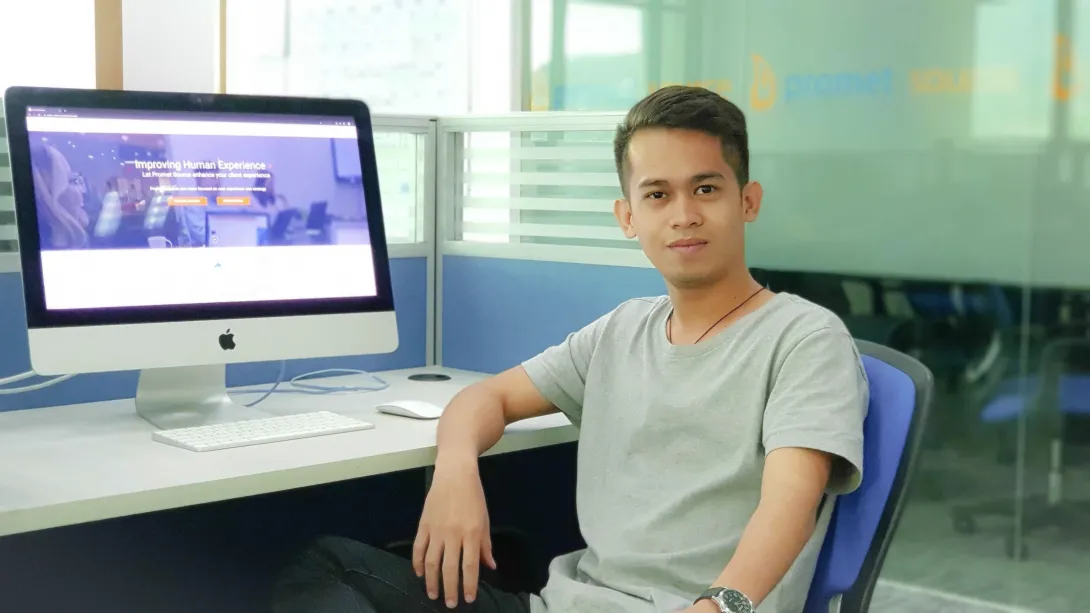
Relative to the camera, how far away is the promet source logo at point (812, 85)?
12.3 feet

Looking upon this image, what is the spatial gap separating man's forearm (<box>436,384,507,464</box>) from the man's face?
11.8 inches

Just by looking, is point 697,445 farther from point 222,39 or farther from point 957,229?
point 222,39

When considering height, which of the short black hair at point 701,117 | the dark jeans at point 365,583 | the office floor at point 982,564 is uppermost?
the short black hair at point 701,117

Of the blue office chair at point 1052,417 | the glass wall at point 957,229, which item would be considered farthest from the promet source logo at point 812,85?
the blue office chair at point 1052,417

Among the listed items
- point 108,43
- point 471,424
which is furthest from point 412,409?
point 108,43

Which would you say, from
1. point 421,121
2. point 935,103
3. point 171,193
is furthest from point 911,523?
point 171,193

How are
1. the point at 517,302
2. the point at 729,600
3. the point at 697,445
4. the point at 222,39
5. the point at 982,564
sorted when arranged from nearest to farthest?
the point at 729,600, the point at 697,445, the point at 517,302, the point at 982,564, the point at 222,39

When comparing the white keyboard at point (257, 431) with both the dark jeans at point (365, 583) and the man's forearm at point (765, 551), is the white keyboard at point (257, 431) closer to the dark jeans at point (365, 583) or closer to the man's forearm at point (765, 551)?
the dark jeans at point (365, 583)

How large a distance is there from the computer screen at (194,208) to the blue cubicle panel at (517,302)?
0.38 metres

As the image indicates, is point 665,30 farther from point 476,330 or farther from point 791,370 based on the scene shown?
point 791,370

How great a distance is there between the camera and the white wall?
14.0 ft

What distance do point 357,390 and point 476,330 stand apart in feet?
1.08

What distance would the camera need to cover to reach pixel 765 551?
1.30 metres

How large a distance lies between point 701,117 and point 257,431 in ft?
2.27
